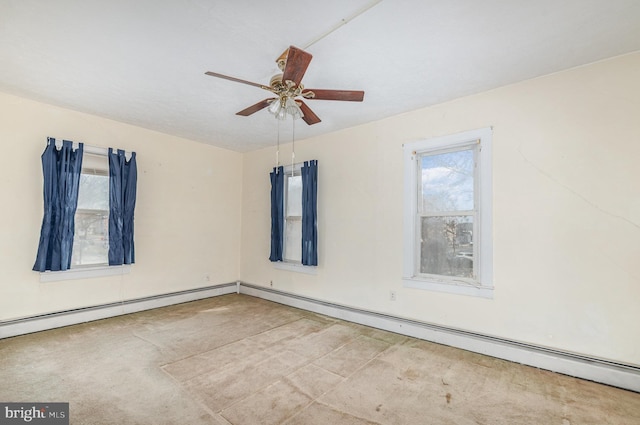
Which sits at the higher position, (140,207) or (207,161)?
(207,161)

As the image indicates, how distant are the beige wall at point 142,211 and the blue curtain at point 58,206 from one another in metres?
0.17

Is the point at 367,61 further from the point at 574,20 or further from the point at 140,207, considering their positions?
the point at 140,207

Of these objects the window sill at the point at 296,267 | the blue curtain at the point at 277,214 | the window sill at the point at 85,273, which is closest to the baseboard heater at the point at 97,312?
the window sill at the point at 85,273

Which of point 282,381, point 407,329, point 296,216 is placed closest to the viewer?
point 282,381

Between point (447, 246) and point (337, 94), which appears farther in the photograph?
point (447, 246)

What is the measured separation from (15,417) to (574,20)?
4.92 metres

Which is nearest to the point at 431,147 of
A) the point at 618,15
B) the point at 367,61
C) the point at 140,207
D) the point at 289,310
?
the point at 367,61

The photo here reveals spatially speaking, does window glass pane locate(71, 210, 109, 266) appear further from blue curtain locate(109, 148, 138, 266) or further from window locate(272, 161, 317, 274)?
window locate(272, 161, 317, 274)

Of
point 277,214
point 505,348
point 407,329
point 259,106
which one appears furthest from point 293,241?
point 505,348

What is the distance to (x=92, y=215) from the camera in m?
4.09

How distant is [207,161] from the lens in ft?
18.0

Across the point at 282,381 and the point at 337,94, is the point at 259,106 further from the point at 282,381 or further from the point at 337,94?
the point at 282,381

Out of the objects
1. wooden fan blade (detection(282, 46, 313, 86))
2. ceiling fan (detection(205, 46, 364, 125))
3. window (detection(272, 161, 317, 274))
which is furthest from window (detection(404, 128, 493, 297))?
wooden fan blade (detection(282, 46, 313, 86))

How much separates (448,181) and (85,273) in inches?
196
